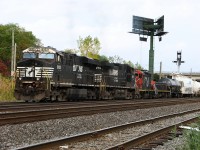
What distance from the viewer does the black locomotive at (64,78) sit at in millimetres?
22062

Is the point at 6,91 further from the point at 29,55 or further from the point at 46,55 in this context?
the point at 46,55

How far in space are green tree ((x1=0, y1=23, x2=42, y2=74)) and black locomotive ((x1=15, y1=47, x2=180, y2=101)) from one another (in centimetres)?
5226

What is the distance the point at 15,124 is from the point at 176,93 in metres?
43.0

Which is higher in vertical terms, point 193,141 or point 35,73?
point 35,73

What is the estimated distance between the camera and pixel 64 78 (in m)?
23.9

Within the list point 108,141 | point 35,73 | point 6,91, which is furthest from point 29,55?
point 108,141

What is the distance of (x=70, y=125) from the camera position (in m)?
11.6

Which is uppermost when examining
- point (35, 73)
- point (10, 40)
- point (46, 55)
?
point (10, 40)

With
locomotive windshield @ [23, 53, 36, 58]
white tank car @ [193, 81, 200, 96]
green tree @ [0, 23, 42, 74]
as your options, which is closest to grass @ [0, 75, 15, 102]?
locomotive windshield @ [23, 53, 36, 58]

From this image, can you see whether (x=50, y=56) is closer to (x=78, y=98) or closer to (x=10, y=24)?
(x=78, y=98)

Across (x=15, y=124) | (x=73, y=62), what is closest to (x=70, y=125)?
(x=15, y=124)

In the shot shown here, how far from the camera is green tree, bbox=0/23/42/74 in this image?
8244 centimetres

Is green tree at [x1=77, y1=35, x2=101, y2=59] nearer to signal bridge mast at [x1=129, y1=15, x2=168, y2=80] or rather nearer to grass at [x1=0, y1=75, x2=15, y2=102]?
signal bridge mast at [x1=129, y1=15, x2=168, y2=80]

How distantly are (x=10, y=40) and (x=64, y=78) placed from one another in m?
68.4
